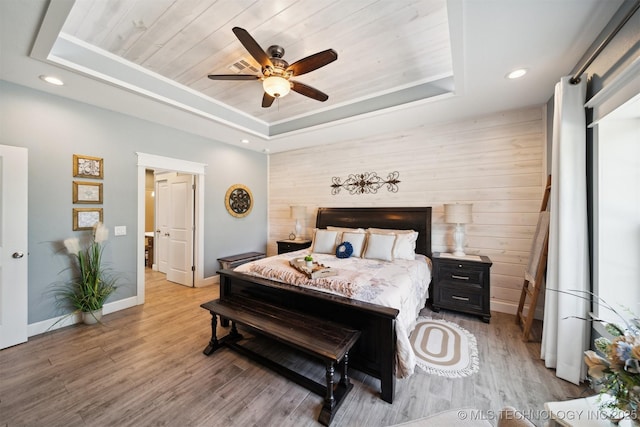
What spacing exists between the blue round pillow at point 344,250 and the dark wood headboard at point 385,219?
825 millimetres

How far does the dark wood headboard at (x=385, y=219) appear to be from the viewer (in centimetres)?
345

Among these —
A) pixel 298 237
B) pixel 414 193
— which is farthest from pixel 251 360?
pixel 414 193

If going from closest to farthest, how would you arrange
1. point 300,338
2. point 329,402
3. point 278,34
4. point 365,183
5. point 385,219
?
1. point 329,402
2. point 300,338
3. point 278,34
4. point 385,219
5. point 365,183

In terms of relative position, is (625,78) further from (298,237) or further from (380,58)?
(298,237)

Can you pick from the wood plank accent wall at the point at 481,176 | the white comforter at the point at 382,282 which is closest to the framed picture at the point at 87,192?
the white comforter at the point at 382,282

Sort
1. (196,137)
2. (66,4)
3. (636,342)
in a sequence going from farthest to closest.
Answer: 1. (196,137)
2. (66,4)
3. (636,342)

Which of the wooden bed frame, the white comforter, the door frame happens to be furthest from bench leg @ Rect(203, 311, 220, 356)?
the door frame

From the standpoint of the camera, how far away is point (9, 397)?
1692 mm

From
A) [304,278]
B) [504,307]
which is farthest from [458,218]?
[304,278]

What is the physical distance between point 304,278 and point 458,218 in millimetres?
2160

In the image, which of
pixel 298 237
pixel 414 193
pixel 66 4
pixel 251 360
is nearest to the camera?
pixel 66 4

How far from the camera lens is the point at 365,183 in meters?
→ 4.14

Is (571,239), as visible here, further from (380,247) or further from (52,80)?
(52,80)

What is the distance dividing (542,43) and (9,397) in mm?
4742
